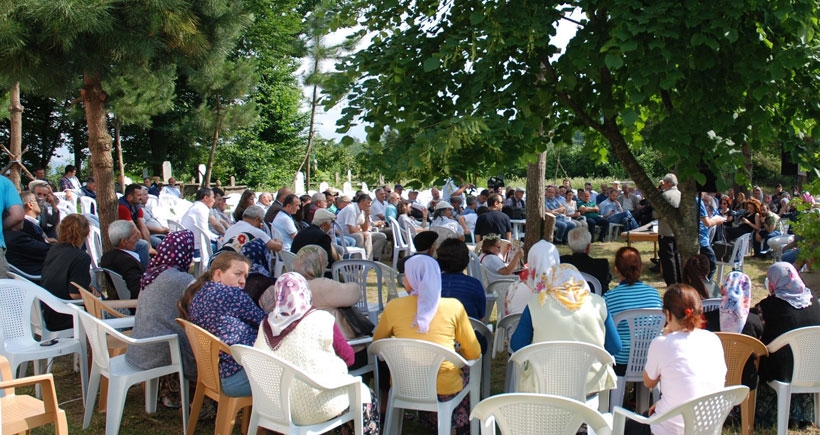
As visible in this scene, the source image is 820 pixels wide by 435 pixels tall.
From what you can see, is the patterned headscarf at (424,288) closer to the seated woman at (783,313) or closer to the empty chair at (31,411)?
A: the empty chair at (31,411)

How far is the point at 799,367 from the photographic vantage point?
394 centimetres

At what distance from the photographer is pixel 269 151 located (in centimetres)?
3162

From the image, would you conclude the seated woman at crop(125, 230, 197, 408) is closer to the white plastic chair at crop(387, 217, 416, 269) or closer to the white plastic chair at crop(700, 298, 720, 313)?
the white plastic chair at crop(700, 298, 720, 313)

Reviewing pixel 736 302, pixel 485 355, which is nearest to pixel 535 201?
pixel 485 355

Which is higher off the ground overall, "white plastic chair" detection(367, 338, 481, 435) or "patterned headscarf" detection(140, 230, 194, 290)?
"patterned headscarf" detection(140, 230, 194, 290)

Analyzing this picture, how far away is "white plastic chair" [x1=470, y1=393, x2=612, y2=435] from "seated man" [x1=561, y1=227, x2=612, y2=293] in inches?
128

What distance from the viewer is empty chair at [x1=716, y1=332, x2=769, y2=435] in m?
3.84

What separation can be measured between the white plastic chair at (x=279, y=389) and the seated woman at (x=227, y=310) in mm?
360

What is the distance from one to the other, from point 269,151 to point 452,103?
27.7m

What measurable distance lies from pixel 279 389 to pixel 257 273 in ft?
6.99

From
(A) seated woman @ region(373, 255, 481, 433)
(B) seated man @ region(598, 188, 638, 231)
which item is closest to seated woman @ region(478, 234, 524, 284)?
(A) seated woman @ region(373, 255, 481, 433)

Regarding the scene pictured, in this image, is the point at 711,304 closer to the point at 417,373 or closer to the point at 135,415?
the point at 417,373

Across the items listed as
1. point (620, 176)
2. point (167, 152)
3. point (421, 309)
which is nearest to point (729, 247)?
point (421, 309)

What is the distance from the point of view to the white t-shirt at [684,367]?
10.2 ft
